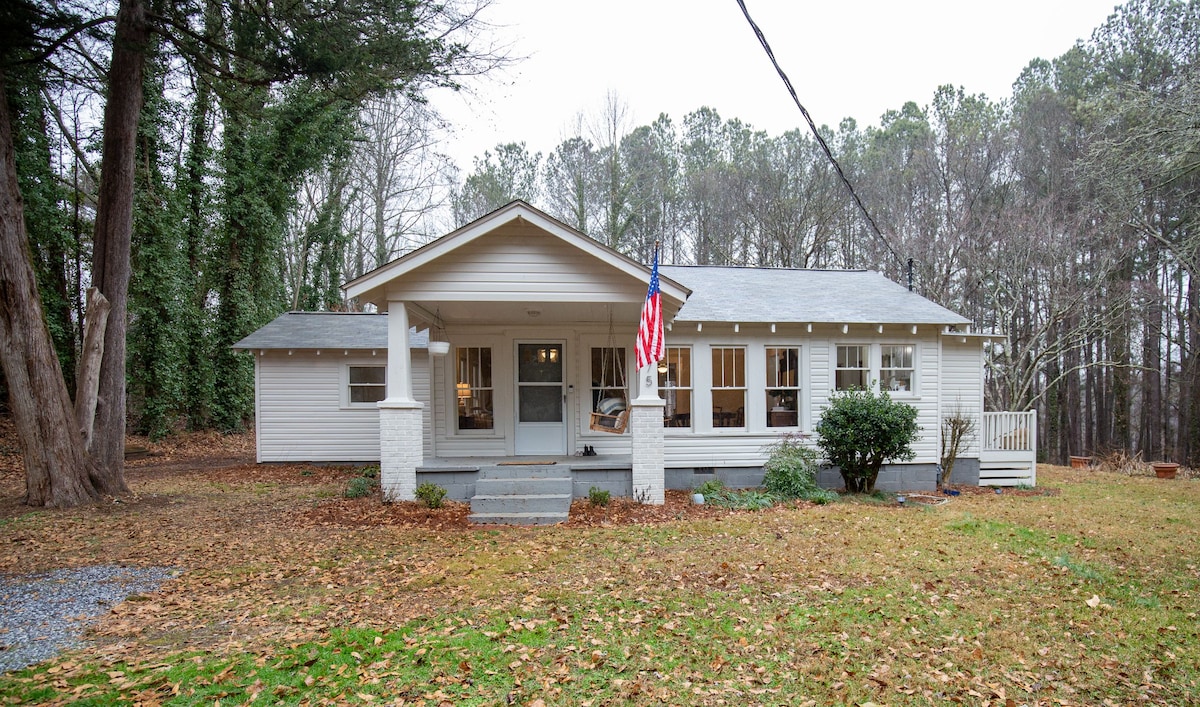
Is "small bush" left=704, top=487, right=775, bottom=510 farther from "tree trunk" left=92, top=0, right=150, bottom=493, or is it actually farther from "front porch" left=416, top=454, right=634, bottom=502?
"tree trunk" left=92, top=0, right=150, bottom=493

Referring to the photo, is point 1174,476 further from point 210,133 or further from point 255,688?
point 210,133

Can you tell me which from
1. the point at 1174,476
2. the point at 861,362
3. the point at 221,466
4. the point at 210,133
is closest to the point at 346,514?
the point at 221,466

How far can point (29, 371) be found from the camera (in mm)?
7598

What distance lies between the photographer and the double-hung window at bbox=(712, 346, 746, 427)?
1051 cm

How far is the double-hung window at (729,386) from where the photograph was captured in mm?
10509

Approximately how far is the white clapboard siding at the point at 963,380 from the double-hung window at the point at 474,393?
8.85 m

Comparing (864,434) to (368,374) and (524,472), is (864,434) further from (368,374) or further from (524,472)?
(368,374)

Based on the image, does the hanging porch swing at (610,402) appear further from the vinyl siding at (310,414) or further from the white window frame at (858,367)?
the vinyl siding at (310,414)

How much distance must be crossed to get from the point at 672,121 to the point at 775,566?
2306cm

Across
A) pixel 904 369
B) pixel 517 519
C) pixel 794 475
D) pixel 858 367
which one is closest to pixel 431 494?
pixel 517 519

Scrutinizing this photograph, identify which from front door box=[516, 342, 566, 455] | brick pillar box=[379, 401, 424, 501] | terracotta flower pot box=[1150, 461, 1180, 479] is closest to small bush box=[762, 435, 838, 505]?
front door box=[516, 342, 566, 455]

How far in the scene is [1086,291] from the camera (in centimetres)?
1683

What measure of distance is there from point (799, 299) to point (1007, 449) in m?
5.20

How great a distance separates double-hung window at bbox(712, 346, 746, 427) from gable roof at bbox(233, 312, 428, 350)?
20.1ft
